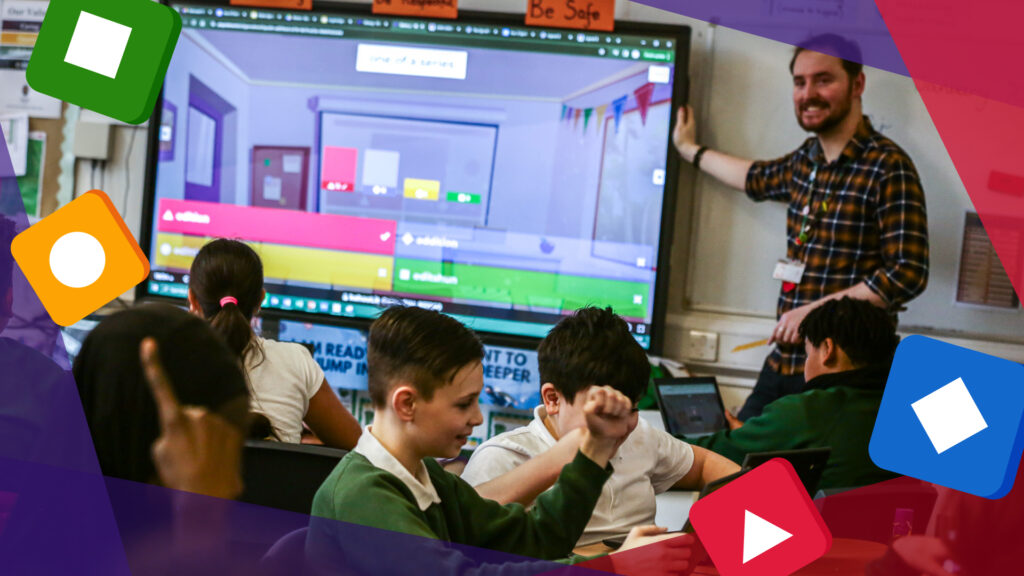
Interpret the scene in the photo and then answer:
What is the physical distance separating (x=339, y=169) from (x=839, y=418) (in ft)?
7.16

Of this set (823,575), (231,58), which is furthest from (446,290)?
(823,575)

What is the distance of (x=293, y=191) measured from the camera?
3.60 meters

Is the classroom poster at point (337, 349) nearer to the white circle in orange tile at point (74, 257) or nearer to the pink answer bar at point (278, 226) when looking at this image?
the pink answer bar at point (278, 226)

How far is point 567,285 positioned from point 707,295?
0.54 m

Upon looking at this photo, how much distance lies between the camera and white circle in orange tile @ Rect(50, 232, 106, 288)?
1321mm

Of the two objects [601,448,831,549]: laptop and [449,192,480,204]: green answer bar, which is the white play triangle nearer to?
[601,448,831,549]: laptop

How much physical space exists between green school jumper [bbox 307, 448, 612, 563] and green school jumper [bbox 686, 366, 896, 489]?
855 millimetres

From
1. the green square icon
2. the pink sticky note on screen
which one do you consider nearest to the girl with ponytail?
the green square icon

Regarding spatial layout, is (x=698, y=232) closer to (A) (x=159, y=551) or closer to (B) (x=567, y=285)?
(B) (x=567, y=285)

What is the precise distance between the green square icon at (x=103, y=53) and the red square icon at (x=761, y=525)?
98cm

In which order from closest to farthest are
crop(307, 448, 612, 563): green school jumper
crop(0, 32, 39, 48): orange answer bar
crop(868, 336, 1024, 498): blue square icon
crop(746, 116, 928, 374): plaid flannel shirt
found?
1. crop(307, 448, 612, 563): green school jumper
2. crop(868, 336, 1024, 498): blue square icon
3. crop(746, 116, 928, 374): plaid flannel shirt
4. crop(0, 32, 39, 48): orange answer bar

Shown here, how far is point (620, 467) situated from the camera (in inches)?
69.6

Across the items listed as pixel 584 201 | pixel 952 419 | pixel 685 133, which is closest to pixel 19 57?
pixel 584 201
